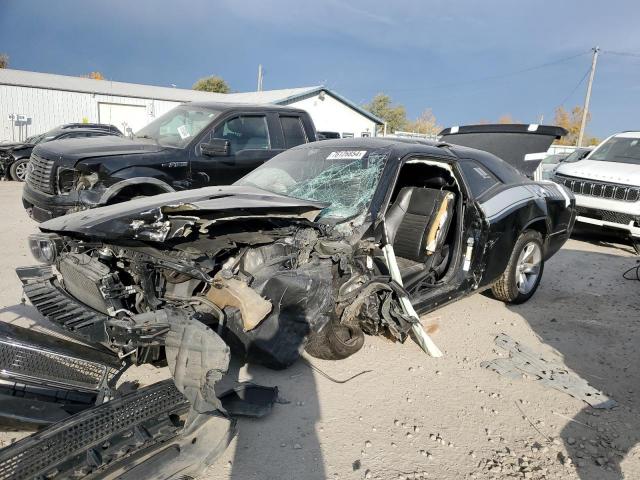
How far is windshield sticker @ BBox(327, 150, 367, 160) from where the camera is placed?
3.93 metres

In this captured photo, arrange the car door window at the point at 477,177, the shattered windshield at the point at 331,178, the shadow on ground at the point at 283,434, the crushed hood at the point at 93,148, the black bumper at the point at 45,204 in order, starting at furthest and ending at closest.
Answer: the crushed hood at the point at 93,148
the black bumper at the point at 45,204
the car door window at the point at 477,177
the shattered windshield at the point at 331,178
the shadow on ground at the point at 283,434

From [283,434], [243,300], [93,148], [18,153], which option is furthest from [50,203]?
[18,153]

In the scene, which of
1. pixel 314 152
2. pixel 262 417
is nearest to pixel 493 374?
pixel 262 417

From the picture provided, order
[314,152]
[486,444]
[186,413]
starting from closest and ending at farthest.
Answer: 1. [186,413]
2. [486,444]
3. [314,152]

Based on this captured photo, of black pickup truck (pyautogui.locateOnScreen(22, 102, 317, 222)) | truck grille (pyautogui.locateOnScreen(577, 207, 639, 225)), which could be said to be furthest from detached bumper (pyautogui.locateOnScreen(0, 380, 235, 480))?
truck grille (pyautogui.locateOnScreen(577, 207, 639, 225))

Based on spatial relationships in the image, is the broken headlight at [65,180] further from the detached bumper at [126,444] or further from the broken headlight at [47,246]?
the detached bumper at [126,444]

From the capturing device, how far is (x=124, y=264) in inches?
116

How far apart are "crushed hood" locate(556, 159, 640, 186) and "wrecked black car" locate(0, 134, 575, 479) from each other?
189 inches

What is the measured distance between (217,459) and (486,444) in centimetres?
154

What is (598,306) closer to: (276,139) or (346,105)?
(276,139)

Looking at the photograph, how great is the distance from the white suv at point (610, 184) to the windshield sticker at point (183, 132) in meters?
6.77

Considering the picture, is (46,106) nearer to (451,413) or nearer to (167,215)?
(167,215)

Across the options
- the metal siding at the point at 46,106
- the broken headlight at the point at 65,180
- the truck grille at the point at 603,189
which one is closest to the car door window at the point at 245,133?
the broken headlight at the point at 65,180

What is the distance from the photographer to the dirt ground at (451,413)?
8.08 feet
